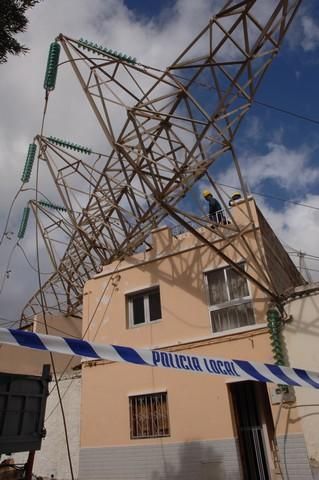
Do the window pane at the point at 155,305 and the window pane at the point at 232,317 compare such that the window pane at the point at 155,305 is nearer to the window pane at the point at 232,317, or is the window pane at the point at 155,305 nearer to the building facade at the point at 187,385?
the building facade at the point at 187,385

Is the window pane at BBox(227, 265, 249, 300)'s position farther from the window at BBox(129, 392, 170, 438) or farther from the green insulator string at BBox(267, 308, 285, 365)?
the window at BBox(129, 392, 170, 438)

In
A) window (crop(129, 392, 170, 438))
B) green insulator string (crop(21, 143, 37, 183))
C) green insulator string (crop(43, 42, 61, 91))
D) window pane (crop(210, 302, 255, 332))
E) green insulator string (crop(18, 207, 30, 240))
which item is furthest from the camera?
green insulator string (crop(18, 207, 30, 240))

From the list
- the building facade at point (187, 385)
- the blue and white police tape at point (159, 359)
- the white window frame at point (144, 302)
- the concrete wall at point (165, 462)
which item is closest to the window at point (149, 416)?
the building facade at point (187, 385)

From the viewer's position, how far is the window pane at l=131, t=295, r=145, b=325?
1266cm

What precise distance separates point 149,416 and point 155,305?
10.5ft

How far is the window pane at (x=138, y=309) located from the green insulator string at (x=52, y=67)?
672 cm

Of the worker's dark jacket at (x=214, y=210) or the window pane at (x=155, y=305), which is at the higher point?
the worker's dark jacket at (x=214, y=210)

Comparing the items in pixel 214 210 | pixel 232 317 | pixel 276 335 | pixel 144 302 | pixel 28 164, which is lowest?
pixel 276 335

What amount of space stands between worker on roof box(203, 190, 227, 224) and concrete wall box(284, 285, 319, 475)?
3.67 m

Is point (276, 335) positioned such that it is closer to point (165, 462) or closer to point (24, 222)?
point (165, 462)

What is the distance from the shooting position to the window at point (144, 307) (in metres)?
12.4

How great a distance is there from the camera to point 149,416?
11.0m

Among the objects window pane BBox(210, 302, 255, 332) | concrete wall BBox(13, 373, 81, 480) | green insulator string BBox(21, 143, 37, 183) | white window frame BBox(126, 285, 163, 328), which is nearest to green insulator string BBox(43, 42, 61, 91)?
green insulator string BBox(21, 143, 37, 183)

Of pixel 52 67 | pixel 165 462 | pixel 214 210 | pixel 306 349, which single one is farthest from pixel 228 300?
pixel 52 67
